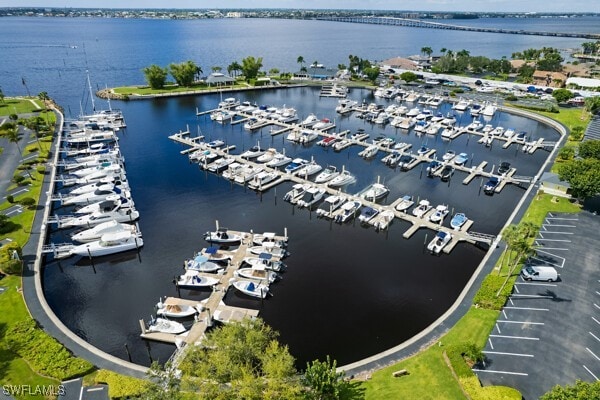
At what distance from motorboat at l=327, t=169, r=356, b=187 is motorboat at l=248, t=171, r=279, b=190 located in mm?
11925

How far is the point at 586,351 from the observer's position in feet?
121

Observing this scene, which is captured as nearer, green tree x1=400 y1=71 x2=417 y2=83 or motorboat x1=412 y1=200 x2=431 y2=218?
motorboat x1=412 y1=200 x2=431 y2=218

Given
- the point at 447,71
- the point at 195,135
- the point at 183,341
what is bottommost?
the point at 183,341

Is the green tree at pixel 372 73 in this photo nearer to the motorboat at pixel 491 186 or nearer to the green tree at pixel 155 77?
the green tree at pixel 155 77

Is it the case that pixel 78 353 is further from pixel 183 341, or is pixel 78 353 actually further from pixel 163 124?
pixel 163 124

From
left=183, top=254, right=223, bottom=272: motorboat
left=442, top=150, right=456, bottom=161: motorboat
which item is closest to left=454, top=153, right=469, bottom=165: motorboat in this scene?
left=442, top=150, right=456, bottom=161: motorboat

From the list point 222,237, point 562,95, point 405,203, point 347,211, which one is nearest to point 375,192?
point 405,203

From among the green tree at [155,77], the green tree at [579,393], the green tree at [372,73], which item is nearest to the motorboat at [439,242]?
the green tree at [579,393]

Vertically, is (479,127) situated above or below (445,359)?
above

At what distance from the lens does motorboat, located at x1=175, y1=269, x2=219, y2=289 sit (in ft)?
158

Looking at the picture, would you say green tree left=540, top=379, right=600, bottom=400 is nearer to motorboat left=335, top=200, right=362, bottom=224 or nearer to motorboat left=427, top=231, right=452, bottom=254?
motorboat left=427, top=231, right=452, bottom=254

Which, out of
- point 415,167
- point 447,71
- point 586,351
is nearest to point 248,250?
point 586,351

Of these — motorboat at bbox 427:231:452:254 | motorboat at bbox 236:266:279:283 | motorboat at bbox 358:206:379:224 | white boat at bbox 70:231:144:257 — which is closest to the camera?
motorboat at bbox 236:266:279:283

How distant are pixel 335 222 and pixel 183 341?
106ft
